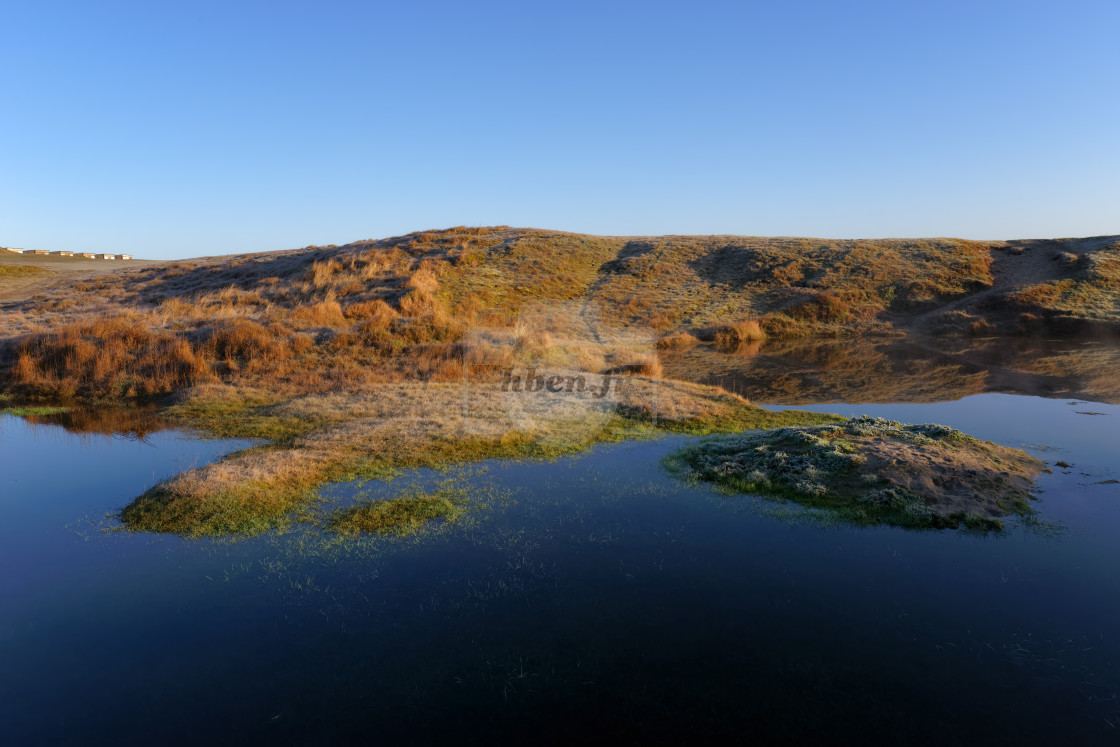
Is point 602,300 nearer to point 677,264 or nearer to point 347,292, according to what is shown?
point 677,264

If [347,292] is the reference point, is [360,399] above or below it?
below

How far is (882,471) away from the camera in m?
11.2

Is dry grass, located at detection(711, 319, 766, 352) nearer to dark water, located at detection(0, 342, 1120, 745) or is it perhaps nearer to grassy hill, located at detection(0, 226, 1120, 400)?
grassy hill, located at detection(0, 226, 1120, 400)

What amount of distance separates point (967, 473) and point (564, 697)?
9.42 meters

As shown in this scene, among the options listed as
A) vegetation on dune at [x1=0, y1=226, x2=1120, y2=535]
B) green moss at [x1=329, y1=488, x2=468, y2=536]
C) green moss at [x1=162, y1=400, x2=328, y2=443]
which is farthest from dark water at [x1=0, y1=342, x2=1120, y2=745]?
green moss at [x1=162, y1=400, x2=328, y2=443]

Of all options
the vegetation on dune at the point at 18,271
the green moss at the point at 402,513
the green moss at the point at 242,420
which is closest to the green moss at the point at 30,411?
the green moss at the point at 242,420

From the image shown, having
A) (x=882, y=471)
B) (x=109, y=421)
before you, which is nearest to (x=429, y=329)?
(x=109, y=421)

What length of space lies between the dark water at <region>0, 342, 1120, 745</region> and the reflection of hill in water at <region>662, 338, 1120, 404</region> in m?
11.8

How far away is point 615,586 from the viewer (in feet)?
25.8

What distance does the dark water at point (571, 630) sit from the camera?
A: 5.64 metres

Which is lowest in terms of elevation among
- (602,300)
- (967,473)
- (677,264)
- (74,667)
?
(74,667)

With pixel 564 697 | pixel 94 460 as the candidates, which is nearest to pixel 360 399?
pixel 94 460

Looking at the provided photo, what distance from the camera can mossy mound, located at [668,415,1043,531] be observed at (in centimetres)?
1004

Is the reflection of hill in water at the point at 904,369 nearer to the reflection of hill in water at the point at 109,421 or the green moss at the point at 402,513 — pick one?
the green moss at the point at 402,513
